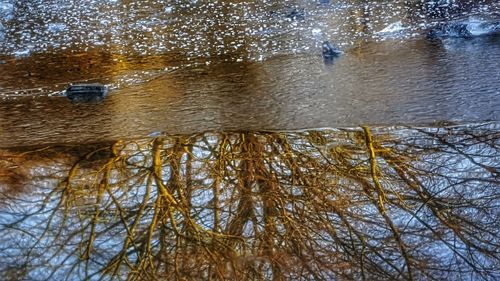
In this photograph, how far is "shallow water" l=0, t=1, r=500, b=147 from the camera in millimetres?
3867

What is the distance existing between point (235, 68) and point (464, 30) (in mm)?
1732

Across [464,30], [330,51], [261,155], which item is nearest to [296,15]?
[330,51]

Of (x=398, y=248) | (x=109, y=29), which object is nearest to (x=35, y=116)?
(x=109, y=29)

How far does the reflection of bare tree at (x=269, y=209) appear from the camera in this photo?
2762 millimetres

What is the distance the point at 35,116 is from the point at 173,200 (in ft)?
4.74

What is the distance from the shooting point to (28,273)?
2896 mm

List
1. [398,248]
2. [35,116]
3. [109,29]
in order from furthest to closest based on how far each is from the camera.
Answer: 1. [109,29]
2. [35,116]
3. [398,248]

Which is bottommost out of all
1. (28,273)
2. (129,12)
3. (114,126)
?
(28,273)

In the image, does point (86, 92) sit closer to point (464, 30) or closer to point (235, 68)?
point (235, 68)

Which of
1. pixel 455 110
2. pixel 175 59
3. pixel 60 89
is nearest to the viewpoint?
pixel 455 110

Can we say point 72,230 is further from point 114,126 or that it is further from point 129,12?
point 129,12

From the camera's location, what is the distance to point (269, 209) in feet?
10.1

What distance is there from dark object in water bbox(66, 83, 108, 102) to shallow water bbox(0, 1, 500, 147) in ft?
0.26

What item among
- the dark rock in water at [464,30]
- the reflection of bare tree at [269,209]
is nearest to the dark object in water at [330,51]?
the dark rock in water at [464,30]
